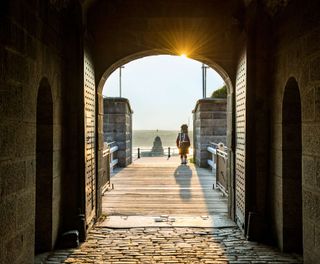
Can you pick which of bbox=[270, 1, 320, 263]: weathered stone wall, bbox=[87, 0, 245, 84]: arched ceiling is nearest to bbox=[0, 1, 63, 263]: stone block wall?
bbox=[87, 0, 245, 84]: arched ceiling

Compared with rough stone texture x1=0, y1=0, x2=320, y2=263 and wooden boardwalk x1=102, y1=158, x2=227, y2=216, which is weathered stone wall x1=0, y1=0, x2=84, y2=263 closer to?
rough stone texture x1=0, y1=0, x2=320, y2=263

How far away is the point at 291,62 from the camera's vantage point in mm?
3891

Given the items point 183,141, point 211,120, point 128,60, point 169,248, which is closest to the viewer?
point 169,248

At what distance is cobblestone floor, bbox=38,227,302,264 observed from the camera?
3922mm

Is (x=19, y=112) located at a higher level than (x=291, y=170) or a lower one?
higher

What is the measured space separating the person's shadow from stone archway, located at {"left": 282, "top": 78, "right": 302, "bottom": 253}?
307 centimetres

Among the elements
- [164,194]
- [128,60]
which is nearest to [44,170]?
[128,60]

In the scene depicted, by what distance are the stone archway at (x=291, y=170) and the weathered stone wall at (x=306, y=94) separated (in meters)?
0.03

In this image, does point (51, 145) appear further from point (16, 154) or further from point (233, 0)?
point (233, 0)

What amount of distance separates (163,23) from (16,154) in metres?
3.22

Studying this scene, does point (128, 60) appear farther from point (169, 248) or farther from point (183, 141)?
point (183, 141)

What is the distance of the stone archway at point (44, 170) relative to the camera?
4109 millimetres

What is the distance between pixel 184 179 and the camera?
9.50 metres

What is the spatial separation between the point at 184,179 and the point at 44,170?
5.73 metres
